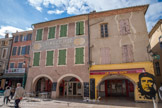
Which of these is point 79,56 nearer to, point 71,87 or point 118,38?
point 118,38

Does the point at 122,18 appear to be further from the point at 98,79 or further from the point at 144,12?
the point at 98,79

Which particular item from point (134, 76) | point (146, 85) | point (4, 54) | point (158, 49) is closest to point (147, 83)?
point (146, 85)

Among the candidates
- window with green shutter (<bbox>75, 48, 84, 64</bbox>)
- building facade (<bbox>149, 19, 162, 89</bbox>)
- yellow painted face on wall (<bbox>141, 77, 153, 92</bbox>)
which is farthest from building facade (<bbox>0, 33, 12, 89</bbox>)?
building facade (<bbox>149, 19, 162, 89</bbox>)

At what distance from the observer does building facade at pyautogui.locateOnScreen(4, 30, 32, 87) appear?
1811 centimetres

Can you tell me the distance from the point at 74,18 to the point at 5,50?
15308mm

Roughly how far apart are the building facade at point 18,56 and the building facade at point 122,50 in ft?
38.2

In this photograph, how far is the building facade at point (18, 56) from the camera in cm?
1811

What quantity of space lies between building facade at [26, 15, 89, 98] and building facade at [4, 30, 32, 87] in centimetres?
428

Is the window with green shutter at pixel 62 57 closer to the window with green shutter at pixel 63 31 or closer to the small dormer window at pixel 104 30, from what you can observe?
the window with green shutter at pixel 63 31

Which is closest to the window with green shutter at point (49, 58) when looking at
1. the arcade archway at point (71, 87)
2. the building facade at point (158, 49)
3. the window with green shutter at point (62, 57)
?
the window with green shutter at point (62, 57)

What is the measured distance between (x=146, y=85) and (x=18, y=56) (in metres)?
19.1

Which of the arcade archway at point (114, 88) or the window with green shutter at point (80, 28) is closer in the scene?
the window with green shutter at point (80, 28)

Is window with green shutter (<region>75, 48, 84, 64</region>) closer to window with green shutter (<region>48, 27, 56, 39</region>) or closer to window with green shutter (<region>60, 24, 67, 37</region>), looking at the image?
window with green shutter (<region>60, 24, 67, 37</region>)

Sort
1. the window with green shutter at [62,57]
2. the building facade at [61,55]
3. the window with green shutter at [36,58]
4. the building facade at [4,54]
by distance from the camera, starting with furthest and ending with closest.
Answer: the building facade at [4,54] → the window with green shutter at [36,58] → the window with green shutter at [62,57] → the building facade at [61,55]
